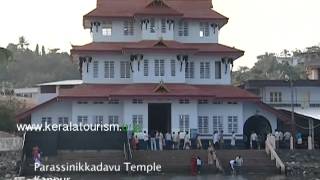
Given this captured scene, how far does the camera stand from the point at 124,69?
4575 centimetres

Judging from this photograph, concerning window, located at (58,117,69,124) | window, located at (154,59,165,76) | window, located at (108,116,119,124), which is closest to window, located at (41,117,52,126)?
window, located at (58,117,69,124)

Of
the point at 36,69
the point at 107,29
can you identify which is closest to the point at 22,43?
the point at 36,69

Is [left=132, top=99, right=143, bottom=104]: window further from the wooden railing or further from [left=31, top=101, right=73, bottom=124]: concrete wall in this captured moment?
the wooden railing

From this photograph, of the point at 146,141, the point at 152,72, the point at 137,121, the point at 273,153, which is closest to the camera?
the point at 273,153

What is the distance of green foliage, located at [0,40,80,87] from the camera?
99225 mm

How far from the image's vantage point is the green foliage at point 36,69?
9922 centimetres

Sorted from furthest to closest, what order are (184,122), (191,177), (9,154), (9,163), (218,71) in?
1. (218,71)
2. (184,122)
3. (9,154)
4. (9,163)
5. (191,177)

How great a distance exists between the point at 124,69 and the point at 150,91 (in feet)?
14.2

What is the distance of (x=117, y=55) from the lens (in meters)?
45.6

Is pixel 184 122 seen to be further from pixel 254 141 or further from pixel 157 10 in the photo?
pixel 157 10

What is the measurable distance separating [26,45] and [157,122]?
7813 cm

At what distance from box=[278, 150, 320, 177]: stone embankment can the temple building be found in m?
6.27

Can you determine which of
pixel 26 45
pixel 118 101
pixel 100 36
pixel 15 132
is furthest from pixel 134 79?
pixel 26 45

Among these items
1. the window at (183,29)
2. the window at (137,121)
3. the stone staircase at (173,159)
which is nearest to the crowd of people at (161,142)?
the window at (137,121)
